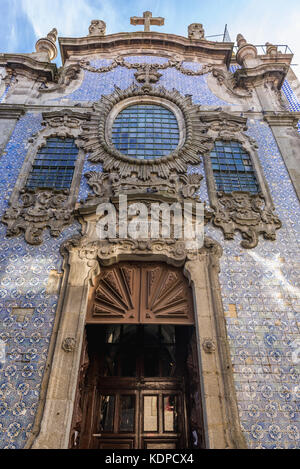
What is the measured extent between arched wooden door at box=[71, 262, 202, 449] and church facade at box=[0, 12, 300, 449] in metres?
0.02

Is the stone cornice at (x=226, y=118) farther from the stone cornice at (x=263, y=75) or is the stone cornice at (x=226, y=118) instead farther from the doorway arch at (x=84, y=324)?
the doorway arch at (x=84, y=324)

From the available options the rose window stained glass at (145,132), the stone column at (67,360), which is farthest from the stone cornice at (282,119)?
the stone column at (67,360)

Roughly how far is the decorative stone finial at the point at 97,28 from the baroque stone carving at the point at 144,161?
13.3 ft

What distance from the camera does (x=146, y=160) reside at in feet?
23.0

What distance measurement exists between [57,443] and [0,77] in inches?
389

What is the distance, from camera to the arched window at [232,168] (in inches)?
267

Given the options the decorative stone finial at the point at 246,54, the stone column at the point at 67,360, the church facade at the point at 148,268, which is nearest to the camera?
the stone column at the point at 67,360

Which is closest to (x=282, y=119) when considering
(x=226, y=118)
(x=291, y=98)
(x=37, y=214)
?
(x=226, y=118)

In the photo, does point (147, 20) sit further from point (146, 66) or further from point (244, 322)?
point (244, 322)

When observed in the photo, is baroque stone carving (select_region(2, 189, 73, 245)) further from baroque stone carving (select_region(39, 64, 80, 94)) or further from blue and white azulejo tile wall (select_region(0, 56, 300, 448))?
baroque stone carving (select_region(39, 64, 80, 94))

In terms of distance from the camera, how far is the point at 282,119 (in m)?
8.10

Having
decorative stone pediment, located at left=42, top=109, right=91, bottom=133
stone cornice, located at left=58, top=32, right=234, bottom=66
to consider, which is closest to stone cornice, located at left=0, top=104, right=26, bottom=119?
decorative stone pediment, located at left=42, top=109, right=91, bottom=133

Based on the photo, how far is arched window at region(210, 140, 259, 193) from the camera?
6789 mm
